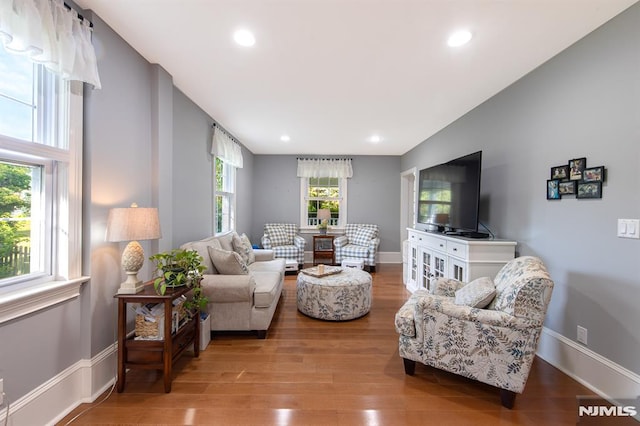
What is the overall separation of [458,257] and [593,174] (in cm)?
126

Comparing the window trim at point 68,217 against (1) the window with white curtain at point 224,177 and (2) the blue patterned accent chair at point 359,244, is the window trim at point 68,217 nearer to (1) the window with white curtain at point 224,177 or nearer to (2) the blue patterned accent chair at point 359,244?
(1) the window with white curtain at point 224,177

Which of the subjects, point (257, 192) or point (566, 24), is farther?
point (257, 192)

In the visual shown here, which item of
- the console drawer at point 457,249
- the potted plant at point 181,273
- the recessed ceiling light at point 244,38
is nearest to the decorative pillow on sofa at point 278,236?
the potted plant at point 181,273

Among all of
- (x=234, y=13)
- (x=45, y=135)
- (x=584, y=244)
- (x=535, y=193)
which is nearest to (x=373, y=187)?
(x=535, y=193)

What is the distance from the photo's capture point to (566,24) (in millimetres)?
1846

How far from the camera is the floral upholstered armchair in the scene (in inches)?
64.7

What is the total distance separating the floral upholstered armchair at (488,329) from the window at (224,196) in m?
3.14

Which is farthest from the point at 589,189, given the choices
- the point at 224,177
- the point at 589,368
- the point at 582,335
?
the point at 224,177

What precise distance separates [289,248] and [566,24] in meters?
4.68

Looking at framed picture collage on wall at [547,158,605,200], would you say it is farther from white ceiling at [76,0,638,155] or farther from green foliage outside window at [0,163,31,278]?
green foliage outside window at [0,163,31,278]

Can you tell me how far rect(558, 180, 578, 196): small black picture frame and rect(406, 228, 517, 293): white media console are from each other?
65 centimetres

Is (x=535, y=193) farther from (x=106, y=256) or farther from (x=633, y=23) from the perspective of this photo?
(x=106, y=256)

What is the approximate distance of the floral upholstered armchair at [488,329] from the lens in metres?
1.64

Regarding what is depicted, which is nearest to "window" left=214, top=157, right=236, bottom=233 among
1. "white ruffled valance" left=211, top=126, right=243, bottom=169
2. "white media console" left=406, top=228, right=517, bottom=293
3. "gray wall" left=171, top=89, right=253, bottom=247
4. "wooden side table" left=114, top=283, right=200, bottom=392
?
"white ruffled valance" left=211, top=126, right=243, bottom=169
